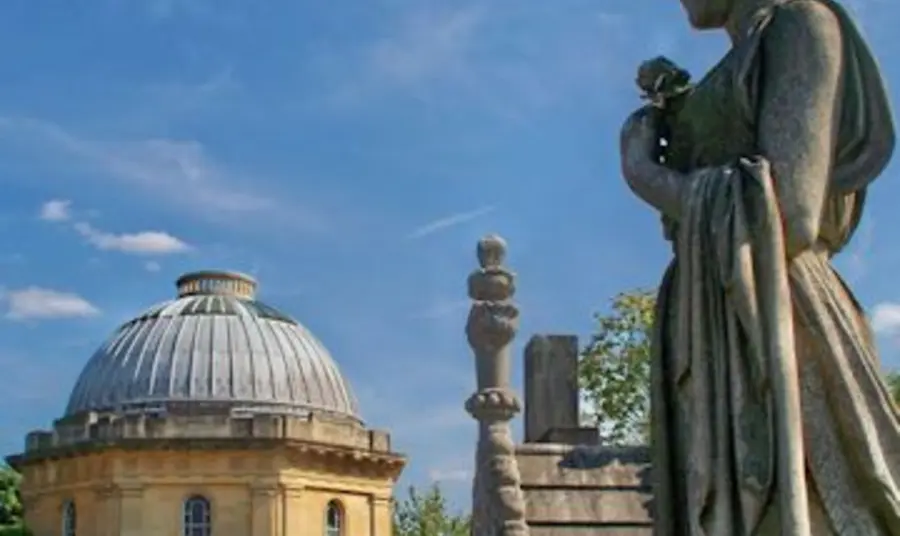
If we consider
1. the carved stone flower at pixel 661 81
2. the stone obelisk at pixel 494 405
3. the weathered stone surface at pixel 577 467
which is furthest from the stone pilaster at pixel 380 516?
the carved stone flower at pixel 661 81

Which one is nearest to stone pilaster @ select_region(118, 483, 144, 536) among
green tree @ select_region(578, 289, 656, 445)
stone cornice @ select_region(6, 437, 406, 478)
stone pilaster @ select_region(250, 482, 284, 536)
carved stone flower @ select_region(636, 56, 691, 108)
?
stone cornice @ select_region(6, 437, 406, 478)

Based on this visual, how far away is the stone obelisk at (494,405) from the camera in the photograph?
15.4 metres

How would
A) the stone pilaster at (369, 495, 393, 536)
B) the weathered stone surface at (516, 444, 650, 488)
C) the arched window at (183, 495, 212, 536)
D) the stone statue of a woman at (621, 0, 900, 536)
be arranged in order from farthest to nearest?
the stone pilaster at (369, 495, 393, 536) → the arched window at (183, 495, 212, 536) → the weathered stone surface at (516, 444, 650, 488) → the stone statue of a woman at (621, 0, 900, 536)

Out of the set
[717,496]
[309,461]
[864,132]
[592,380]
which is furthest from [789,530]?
[309,461]

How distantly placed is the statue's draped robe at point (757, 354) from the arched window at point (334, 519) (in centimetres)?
6100

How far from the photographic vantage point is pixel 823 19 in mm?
6043

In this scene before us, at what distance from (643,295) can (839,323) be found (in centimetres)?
3298

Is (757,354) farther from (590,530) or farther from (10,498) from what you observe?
(10,498)

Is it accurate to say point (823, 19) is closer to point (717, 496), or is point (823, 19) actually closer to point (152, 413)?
point (717, 496)

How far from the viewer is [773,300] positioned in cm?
566

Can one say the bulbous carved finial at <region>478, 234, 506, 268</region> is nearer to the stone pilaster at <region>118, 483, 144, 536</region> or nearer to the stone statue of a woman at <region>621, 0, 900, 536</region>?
the stone statue of a woman at <region>621, 0, 900, 536</region>

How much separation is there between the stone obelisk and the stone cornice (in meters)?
47.0

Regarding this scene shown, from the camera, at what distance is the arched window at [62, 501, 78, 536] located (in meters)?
65.4

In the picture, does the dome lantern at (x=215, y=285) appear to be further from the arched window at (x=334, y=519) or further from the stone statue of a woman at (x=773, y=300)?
the stone statue of a woman at (x=773, y=300)
